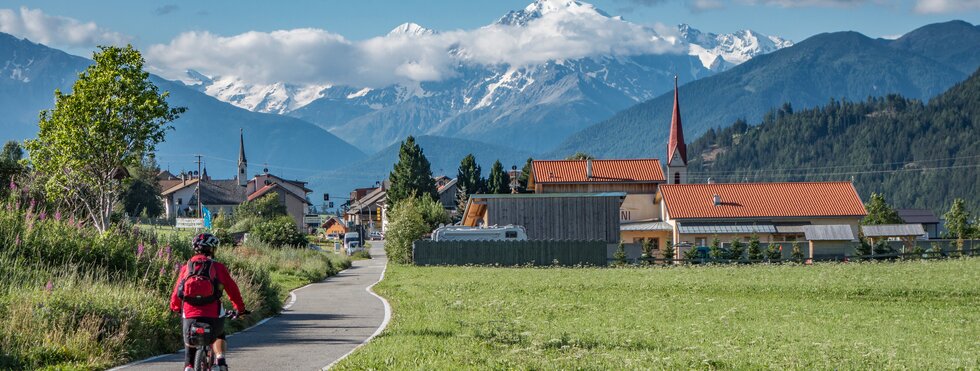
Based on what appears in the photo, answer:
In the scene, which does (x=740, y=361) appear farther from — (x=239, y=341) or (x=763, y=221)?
(x=763, y=221)

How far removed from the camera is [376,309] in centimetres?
2570

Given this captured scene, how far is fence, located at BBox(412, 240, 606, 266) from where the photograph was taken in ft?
197

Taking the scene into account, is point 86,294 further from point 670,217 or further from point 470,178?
point 470,178

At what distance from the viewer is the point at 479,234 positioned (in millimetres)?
63812

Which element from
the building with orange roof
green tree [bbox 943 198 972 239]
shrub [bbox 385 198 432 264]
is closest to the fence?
shrub [bbox 385 198 432 264]

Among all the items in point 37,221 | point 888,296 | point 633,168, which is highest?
point 633,168

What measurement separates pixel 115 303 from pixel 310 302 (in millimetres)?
11905

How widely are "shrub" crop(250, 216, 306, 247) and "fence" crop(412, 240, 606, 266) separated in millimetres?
7823

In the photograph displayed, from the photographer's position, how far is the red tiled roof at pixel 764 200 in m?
81.5

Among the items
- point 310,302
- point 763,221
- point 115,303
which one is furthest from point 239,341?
point 763,221

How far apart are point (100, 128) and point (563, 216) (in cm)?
4341

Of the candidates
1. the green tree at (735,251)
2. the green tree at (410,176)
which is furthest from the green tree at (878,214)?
the green tree at (735,251)

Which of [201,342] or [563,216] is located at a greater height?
[563,216]

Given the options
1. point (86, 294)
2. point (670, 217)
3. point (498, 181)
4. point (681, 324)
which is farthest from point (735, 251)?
point (498, 181)
